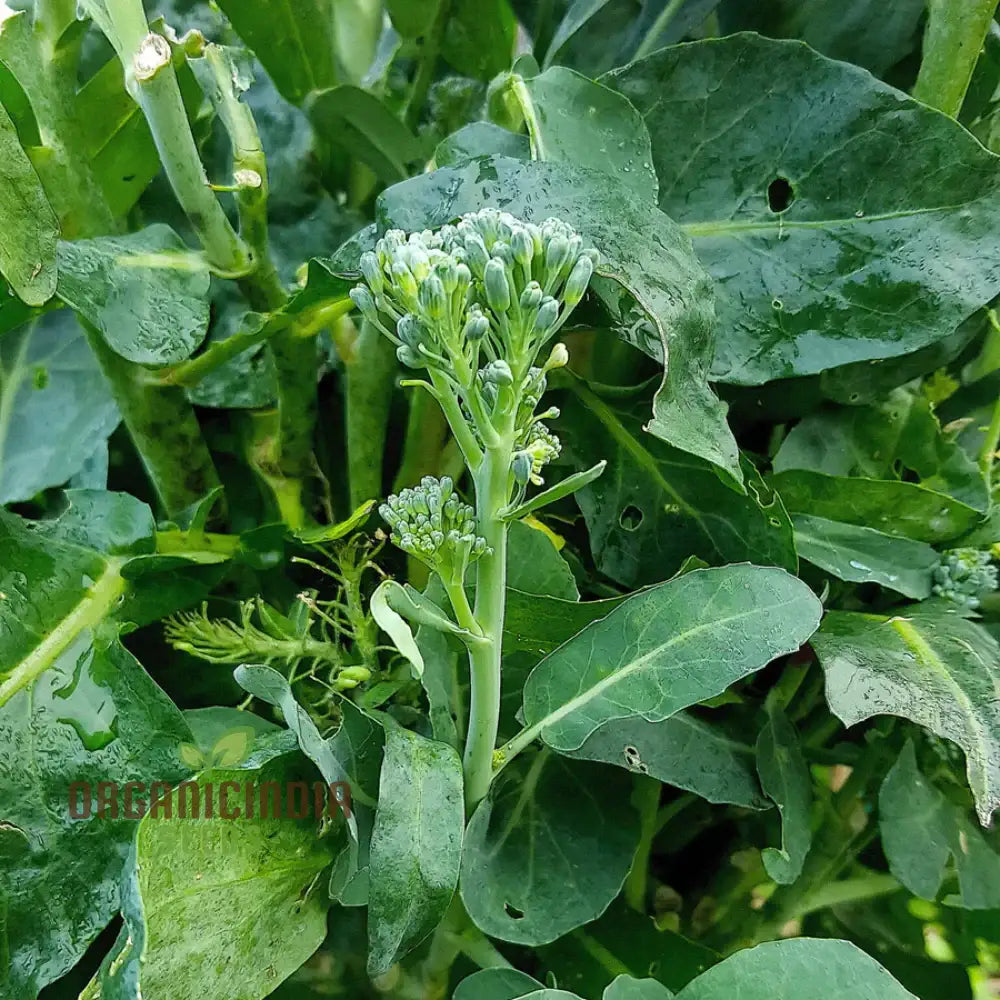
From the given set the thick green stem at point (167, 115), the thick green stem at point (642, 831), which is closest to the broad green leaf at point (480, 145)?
the thick green stem at point (167, 115)

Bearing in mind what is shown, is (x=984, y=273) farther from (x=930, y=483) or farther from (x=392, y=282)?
(x=392, y=282)

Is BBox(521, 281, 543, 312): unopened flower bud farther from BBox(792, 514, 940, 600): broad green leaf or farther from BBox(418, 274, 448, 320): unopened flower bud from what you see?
BBox(792, 514, 940, 600): broad green leaf

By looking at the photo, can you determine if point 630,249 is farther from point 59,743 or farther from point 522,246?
point 59,743

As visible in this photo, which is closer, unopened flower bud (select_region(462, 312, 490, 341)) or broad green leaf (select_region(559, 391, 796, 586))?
unopened flower bud (select_region(462, 312, 490, 341))

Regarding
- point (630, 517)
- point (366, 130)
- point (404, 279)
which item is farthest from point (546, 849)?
point (366, 130)

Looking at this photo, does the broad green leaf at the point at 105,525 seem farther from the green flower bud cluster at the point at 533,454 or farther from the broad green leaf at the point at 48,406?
the green flower bud cluster at the point at 533,454

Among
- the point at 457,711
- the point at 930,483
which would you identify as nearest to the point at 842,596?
the point at 930,483

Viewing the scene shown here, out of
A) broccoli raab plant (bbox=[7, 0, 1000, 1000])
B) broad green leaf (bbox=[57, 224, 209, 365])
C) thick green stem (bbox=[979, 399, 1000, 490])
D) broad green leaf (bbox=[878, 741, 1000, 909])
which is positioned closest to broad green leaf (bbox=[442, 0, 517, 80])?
broccoli raab plant (bbox=[7, 0, 1000, 1000])
